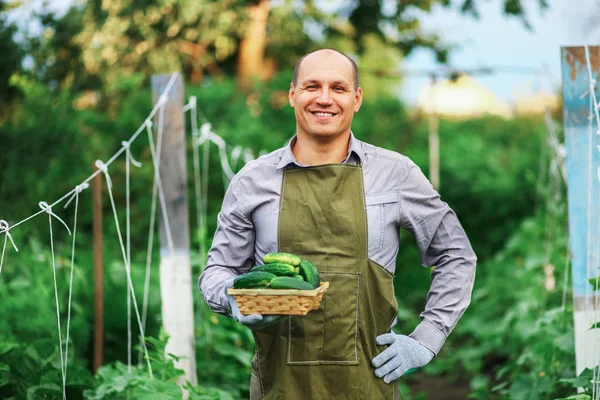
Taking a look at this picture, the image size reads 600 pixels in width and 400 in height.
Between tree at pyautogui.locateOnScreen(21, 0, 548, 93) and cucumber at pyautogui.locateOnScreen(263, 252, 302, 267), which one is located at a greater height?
tree at pyautogui.locateOnScreen(21, 0, 548, 93)

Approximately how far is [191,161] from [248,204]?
698cm

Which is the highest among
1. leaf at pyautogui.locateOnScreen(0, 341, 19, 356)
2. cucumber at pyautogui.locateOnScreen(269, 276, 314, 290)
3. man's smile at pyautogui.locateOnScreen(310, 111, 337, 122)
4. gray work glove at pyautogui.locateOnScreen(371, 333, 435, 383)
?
man's smile at pyautogui.locateOnScreen(310, 111, 337, 122)

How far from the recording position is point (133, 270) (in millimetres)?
6133

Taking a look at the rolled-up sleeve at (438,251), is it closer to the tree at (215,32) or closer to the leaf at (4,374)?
the leaf at (4,374)

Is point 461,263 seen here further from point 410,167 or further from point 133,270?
point 133,270

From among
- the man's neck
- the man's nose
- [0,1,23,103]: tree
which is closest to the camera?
the man's nose

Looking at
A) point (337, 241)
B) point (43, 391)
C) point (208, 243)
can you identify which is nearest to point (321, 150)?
point (337, 241)

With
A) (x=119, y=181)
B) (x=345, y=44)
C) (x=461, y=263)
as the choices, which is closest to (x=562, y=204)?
(x=461, y=263)

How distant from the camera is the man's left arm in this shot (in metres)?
2.98

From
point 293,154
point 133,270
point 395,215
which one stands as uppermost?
point 293,154

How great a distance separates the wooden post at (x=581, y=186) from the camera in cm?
403

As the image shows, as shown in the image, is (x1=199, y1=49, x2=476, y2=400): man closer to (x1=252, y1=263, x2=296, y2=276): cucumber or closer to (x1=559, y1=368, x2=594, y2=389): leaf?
(x1=252, y1=263, x2=296, y2=276): cucumber

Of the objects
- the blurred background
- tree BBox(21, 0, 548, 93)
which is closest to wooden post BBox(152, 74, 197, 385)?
the blurred background

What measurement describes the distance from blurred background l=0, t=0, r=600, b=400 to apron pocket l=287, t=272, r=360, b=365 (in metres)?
1.17
